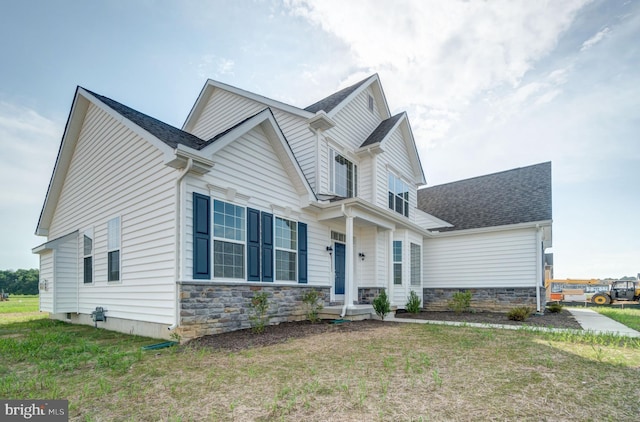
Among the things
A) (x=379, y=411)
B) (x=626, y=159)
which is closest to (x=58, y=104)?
(x=379, y=411)

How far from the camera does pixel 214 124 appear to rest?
13.8 metres

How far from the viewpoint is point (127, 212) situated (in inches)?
334

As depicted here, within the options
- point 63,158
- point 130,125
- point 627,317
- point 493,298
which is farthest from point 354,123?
point 627,317

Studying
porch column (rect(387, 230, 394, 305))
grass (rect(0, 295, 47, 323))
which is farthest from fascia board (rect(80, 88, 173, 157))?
grass (rect(0, 295, 47, 323))

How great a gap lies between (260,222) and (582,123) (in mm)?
10544

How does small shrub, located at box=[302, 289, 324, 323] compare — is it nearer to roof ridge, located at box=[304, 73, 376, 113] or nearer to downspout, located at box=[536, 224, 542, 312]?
roof ridge, located at box=[304, 73, 376, 113]

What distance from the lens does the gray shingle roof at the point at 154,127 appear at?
7341mm

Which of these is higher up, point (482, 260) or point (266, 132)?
point (266, 132)

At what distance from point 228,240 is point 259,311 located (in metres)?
1.84

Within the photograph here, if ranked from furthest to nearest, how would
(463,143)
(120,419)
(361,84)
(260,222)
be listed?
(463,143), (361,84), (260,222), (120,419)

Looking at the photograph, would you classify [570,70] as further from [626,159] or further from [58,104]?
[58,104]

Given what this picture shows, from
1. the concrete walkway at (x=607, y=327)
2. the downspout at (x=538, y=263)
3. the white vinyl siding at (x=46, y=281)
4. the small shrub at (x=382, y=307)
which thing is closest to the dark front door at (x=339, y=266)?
the small shrub at (x=382, y=307)

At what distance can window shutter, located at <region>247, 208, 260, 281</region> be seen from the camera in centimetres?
817

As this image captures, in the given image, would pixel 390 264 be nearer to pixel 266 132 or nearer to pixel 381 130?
pixel 381 130
